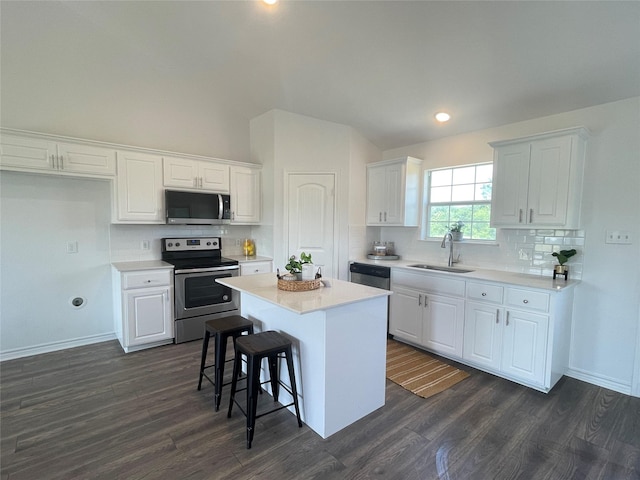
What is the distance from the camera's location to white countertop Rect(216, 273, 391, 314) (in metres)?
1.92

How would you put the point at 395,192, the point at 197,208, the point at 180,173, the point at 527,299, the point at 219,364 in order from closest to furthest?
the point at 219,364 < the point at 527,299 < the point at 180,173 < the point at 197,208 < the point at 395,192

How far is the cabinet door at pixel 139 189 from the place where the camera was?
3.38m

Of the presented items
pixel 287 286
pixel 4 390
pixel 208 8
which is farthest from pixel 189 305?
pixel 208 8

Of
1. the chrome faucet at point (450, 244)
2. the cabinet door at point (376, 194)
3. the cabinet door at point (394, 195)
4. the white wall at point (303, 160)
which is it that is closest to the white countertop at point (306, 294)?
the white wall at point (303, 160)

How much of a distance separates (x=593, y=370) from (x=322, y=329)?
2.68 meters

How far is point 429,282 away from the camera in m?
3.38

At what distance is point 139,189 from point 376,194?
2.92 meters

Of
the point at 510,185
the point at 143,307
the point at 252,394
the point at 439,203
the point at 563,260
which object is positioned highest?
the point at 510,185

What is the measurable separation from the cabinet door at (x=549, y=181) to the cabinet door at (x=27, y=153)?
14.8 feet

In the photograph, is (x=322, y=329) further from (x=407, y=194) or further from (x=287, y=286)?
(x=407, y=194)

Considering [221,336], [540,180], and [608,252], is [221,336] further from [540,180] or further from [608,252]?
[608,252]

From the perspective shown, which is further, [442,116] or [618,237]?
[442,116]

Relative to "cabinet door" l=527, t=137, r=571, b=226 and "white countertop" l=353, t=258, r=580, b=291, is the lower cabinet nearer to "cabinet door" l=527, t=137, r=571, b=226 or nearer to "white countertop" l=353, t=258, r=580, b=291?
"white countertop" l=353, t=258, r=580, b=291

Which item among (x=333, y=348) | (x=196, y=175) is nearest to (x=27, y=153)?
(x=196, y=175)
